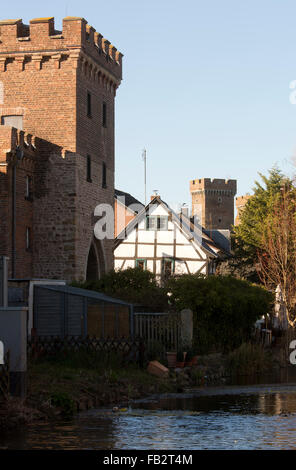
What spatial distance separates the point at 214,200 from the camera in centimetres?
12225

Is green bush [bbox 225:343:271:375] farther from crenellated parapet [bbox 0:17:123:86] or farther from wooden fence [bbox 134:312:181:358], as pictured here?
crenellated parapet [bbox 0:17:123:86]

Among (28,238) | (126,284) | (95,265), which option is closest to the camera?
(126,284)

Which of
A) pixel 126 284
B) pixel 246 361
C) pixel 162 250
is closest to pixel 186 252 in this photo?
pixel 162 250

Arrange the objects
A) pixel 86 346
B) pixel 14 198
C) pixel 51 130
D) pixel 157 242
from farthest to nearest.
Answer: pixel 157 242
pixel 51 130
pixel 14 198
pixel 86 346

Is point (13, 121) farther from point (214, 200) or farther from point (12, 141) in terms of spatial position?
point (214, 200)

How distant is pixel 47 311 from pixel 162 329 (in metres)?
4.39

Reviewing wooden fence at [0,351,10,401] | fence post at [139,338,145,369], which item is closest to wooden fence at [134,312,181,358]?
fence post at [139,338,145,369]

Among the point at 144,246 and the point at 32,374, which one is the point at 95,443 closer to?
the point at 32,374

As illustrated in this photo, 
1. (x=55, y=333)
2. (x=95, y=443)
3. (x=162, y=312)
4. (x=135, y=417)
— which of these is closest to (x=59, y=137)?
(x=162, y=312)

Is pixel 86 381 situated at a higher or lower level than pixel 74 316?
lower

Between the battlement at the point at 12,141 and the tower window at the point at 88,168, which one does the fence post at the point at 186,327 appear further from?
the tower window at the point at 88,168

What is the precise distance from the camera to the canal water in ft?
44.3

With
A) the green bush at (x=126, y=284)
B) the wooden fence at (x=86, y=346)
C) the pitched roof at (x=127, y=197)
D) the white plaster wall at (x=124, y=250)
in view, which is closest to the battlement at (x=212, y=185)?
the pitched roof at (x=127, y=197)

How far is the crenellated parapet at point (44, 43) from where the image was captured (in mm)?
42312
